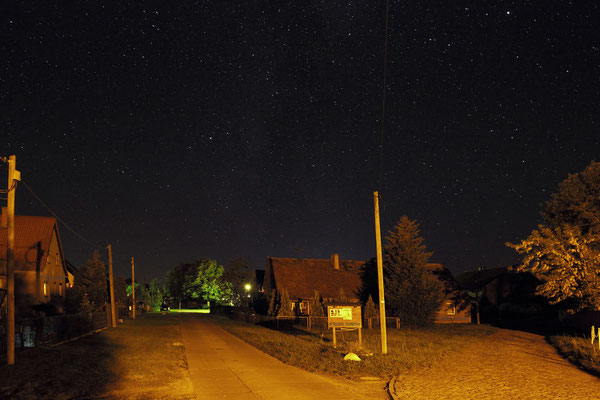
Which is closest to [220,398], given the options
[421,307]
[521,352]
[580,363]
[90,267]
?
[580,363]

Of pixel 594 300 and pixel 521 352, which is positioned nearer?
pixel 521 352

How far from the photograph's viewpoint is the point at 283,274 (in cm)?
5156

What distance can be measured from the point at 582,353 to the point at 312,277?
35189 mm

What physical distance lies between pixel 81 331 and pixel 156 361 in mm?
13850

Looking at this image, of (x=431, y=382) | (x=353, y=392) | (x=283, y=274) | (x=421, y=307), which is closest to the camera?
(x=353, y=392)

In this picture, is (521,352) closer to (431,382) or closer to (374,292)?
(431,382)

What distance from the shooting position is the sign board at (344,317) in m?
22.1

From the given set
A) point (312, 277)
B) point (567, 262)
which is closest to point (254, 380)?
point (567, 262)

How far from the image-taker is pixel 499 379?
14055mm

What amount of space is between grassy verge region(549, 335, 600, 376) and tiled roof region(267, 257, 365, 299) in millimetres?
26376

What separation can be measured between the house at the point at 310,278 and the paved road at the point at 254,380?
94.2 feet

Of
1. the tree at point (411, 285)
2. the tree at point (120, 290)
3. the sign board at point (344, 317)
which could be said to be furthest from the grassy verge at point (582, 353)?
the tree at point (120, 290)

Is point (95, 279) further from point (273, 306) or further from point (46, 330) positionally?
point (46, 330)

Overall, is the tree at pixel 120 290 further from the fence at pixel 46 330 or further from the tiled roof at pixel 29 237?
the fence at pixel 46 330
